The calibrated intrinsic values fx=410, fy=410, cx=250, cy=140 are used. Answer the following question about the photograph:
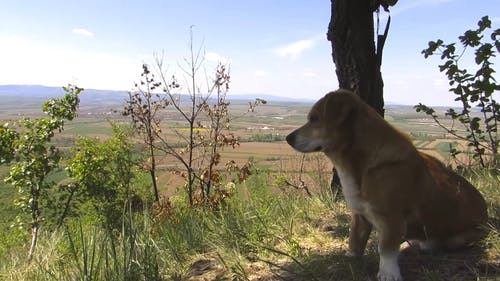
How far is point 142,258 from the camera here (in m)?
3.29

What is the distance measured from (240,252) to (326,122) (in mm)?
1565

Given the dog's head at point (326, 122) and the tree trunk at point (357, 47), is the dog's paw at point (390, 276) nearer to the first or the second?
the dog's head at point (326, 122)

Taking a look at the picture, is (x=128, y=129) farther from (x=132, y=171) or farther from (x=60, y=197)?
(x=60, y=197)

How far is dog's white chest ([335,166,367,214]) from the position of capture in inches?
118

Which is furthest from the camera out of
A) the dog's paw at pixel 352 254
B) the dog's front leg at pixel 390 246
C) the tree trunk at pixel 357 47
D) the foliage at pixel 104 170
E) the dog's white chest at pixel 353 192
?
the foliage at pixel 104 170

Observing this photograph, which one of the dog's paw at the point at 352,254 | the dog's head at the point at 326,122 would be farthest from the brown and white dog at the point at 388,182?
the dog's paw at the point at 352,254

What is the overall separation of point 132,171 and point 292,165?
16.3 feet

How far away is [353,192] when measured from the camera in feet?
9.95

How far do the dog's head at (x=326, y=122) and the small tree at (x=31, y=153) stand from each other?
6.67 meters

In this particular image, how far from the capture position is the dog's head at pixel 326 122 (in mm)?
3014

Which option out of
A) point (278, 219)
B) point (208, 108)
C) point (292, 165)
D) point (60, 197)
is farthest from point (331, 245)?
point (60, 197)

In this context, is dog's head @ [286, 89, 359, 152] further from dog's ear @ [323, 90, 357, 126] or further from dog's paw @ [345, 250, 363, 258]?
dog's paw @ [345, 250, 363, 258]

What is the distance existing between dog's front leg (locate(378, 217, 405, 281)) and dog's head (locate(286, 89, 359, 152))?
0.69m

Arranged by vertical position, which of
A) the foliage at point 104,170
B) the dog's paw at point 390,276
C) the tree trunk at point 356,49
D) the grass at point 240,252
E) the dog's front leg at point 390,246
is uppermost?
the tree trunk at point 356,49
